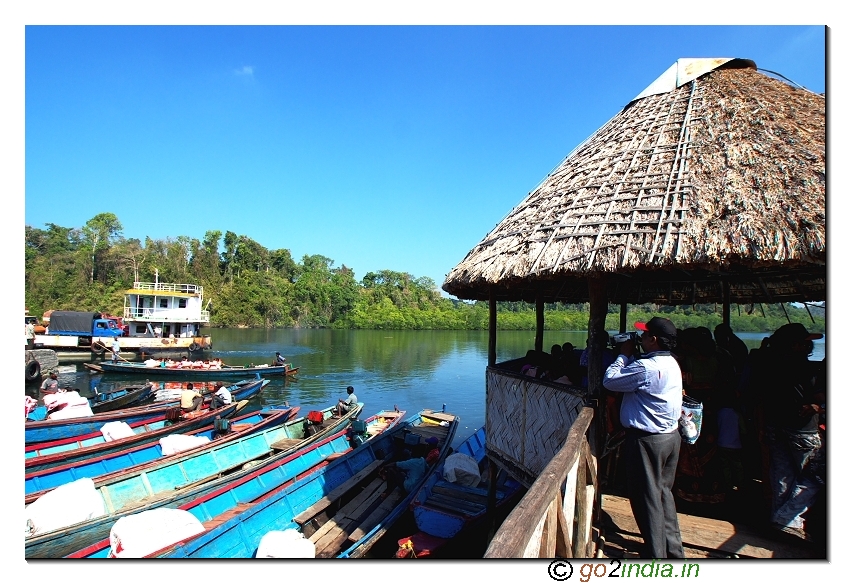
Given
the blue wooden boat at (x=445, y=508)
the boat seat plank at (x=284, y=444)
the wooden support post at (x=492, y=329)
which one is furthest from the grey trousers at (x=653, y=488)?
the boat seat plank at (x=284, y=444)

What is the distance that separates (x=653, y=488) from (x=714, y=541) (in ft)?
3.78

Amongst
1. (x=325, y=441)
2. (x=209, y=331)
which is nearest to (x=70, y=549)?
(x=325, y=441)

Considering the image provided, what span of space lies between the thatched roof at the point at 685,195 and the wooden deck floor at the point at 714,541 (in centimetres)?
230

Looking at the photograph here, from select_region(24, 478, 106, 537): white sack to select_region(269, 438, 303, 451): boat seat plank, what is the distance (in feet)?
12.8

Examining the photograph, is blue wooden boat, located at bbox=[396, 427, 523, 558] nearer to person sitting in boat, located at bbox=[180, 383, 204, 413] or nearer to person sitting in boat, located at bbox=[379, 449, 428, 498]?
person sitting in boat, located at bbox=[379, 449, 428, 498]

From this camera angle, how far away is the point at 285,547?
219 inches

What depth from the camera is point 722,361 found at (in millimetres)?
4492

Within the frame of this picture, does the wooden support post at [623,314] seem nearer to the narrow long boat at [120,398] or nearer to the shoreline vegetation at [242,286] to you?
the narrow long boat at [120,398]

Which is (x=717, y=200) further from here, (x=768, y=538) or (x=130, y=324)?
(x=130, y=324)

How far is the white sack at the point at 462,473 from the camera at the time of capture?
773 cm

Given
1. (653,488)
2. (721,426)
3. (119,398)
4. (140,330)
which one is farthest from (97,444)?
(140,330)

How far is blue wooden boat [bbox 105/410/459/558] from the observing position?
575 centimetres

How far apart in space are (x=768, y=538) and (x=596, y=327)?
87.8 inches

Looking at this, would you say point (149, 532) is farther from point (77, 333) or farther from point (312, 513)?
point (77, 333)
